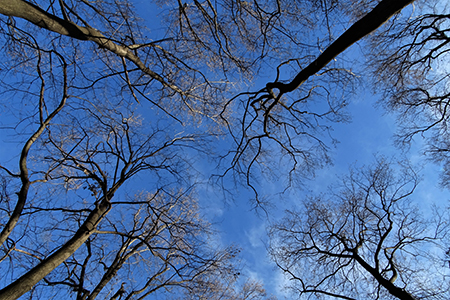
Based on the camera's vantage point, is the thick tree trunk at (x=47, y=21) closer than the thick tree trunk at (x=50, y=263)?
Yes

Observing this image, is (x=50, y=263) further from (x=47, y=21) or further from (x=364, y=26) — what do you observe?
(x=364, y=26)

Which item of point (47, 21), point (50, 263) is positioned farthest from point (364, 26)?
point (50, 263)

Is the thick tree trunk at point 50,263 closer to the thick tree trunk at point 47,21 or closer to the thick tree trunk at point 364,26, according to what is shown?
the thick tree trunk at point 47,21

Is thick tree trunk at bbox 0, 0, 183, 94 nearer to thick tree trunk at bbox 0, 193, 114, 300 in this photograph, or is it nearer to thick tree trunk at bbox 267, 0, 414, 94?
thick tree trunk at bbox 0, 193, 114, 300

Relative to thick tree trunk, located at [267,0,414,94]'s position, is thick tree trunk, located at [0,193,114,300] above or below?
below

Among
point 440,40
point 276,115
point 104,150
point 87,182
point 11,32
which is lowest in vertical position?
point 87,182

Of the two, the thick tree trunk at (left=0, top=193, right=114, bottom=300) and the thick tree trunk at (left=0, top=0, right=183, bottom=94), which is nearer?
the thick tree trunk at (left=0, top=0, right=183, bottom=94)

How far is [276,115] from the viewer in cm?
521

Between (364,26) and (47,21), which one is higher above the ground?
(47,21)

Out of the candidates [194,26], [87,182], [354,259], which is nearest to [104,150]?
[87,182]

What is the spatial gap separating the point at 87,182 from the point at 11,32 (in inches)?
122

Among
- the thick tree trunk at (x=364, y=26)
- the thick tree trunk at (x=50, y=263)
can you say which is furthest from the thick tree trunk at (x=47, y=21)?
the thick tree trunk at (x=364, y=26)

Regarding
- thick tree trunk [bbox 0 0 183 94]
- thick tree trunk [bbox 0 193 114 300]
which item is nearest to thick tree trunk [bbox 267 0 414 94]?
thick tree trunk [bbox 0 0 183 94]

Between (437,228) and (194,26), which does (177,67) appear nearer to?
(194,26)
